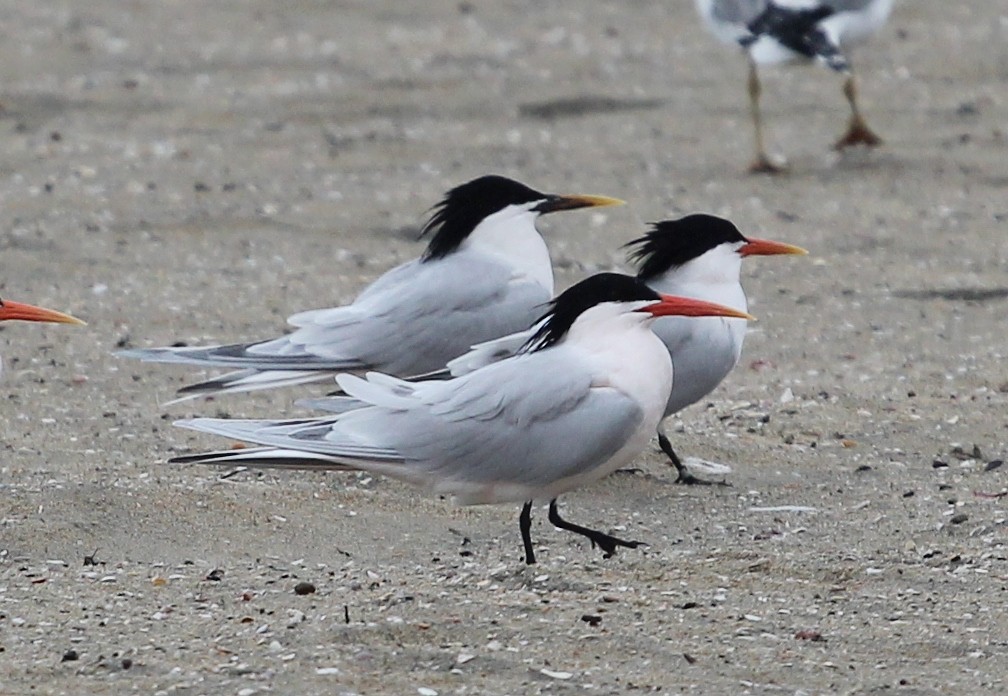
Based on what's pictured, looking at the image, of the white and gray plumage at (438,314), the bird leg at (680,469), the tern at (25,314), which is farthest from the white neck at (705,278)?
the tern at (25,314)

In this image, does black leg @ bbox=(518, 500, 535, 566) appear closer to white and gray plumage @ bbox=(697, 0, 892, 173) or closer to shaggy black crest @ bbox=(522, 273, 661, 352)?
shaggy black crest @ bbox=(522, 273, 661, 352)

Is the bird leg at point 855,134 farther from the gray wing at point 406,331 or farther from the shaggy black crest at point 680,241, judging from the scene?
the gray wing at point 406,331

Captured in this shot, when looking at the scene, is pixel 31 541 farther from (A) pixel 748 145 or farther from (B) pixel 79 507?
(A) pixel 748 145

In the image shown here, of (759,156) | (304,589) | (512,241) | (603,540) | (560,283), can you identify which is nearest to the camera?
(304,589)

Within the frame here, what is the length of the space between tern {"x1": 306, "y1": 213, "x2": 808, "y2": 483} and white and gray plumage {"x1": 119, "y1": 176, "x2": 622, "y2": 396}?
264 millimetres

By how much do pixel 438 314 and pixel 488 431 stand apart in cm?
118

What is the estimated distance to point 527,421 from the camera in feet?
13.9

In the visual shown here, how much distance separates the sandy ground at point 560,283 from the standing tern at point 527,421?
0.22 m

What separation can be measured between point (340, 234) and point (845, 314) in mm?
2260

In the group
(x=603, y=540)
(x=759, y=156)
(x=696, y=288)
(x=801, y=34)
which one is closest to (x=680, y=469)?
(x=696, y=288)

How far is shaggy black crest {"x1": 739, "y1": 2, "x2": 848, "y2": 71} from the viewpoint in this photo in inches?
364

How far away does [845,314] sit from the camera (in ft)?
23.2

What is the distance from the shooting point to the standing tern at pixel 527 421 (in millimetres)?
4223

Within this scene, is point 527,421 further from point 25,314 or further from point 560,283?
point 560,283
